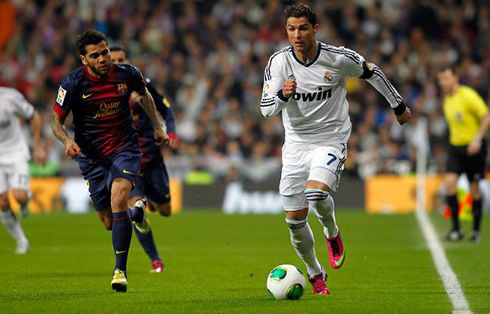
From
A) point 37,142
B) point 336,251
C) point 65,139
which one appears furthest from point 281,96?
point 37,142

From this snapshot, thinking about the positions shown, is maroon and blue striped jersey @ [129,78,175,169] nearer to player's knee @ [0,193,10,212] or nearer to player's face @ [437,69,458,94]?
player's knee @ [0,193,10,212]

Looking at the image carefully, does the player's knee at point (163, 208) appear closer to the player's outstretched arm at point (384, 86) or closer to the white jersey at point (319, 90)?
the white jersey at point (319, 90)

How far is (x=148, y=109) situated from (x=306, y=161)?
182 centimetres

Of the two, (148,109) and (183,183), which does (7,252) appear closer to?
(148,109)

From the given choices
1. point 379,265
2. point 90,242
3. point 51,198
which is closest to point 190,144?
point 51,198

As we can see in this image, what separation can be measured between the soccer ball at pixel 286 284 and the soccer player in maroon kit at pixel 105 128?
1377mm

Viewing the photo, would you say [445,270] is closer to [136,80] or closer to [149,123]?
[149,123]

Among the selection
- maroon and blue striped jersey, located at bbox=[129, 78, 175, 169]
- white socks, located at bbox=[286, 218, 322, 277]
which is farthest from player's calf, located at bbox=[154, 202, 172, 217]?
white socks, located at bbox=[286, 218, 322, 277]

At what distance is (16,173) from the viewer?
531 inches

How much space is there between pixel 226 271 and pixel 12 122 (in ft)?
14.0

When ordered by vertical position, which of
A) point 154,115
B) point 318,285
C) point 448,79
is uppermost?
point 154,115

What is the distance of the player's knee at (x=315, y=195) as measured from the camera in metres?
8.22

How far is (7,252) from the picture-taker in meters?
13.6

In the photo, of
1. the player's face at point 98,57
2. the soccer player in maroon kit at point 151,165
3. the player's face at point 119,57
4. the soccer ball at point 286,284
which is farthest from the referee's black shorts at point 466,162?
the player's face at point 98,57
